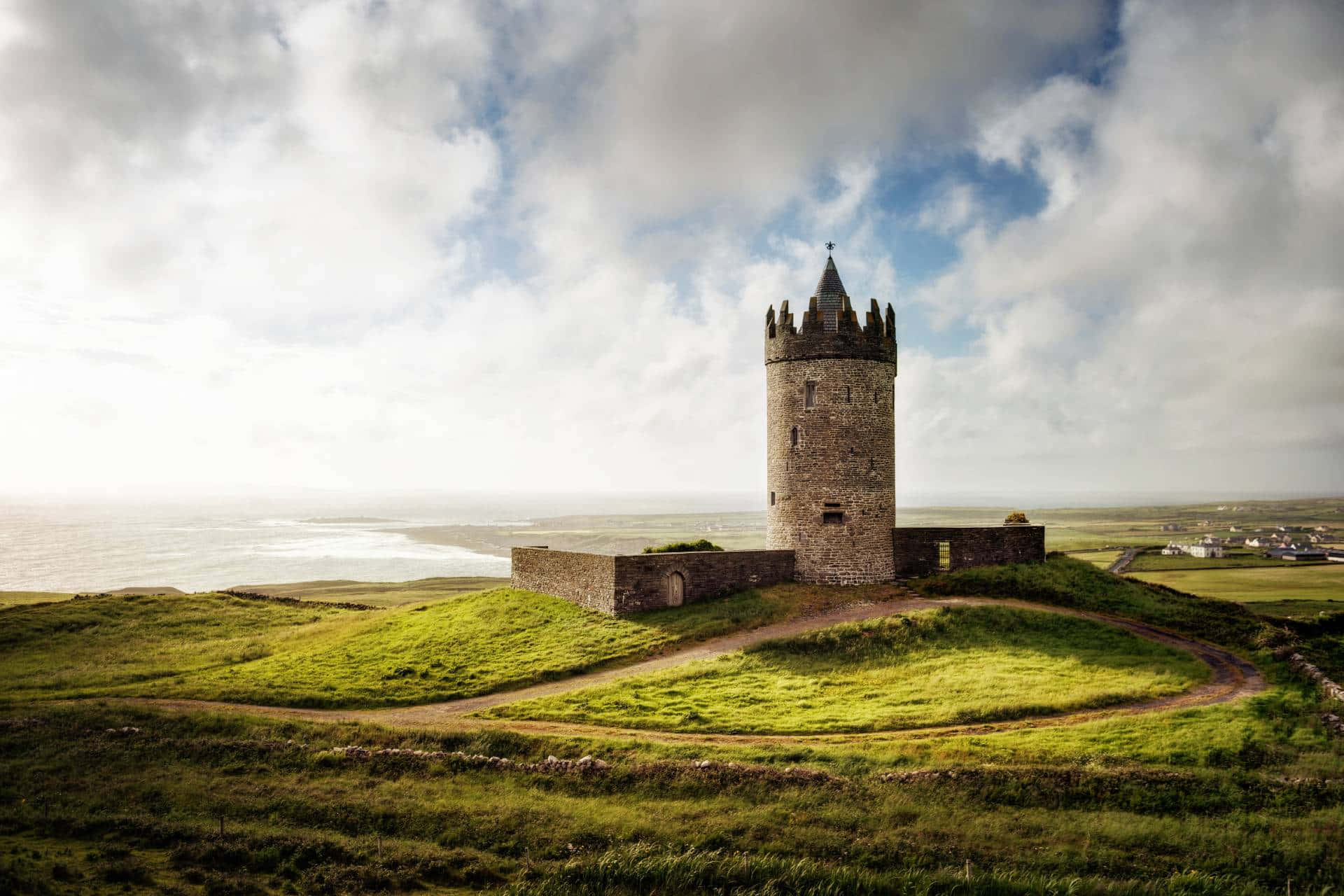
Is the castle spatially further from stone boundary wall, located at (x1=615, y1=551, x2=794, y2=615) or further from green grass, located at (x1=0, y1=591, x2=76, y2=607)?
green grass, located at (x1=0, y1=591, x2=76, y2=607)

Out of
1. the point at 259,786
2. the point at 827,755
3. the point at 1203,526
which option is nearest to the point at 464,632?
the point at 259,786

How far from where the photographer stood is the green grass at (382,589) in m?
56.8

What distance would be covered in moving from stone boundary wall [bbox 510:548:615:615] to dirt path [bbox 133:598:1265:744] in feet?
14.8

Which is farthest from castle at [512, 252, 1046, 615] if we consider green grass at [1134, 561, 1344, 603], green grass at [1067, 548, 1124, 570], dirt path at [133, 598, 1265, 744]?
green grass at [1067, 548, 1124, 570]

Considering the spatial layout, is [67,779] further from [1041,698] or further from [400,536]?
[400,536]

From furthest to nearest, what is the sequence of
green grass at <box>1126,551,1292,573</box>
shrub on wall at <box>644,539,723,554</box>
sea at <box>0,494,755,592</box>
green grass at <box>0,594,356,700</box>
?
sea at <box>0,494,755,592</box>
green grass at <box>1126,551,1292,573</box>
shrub on wall at <box>644,539,723,554</box>
green grass at <box>0,594,356,700</box>

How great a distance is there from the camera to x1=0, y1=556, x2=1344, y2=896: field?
1030 cm

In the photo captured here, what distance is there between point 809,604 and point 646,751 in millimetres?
12936

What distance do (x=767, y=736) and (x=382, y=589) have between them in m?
56.8

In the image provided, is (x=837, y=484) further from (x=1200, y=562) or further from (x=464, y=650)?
(x=1200, y=562)

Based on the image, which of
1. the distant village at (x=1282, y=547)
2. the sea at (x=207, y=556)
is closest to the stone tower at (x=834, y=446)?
the sea at (x=207, y=556)

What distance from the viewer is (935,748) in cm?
1514

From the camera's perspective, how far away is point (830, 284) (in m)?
30.9

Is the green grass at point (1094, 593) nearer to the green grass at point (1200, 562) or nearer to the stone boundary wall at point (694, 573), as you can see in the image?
the stone boundary wall at point (694, 573)
